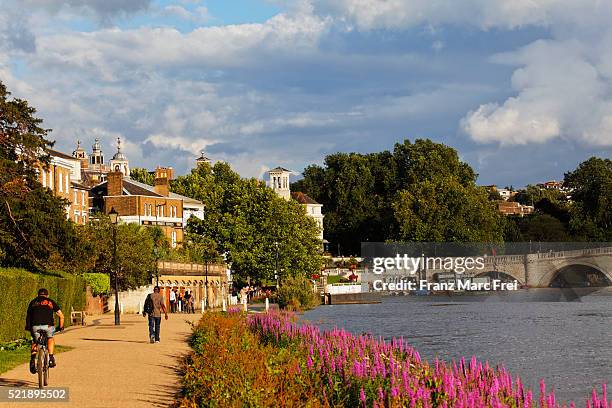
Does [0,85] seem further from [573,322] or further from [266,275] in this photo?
[266,275]

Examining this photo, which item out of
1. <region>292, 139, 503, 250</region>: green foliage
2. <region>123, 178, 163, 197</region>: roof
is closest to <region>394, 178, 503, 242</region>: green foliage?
<region>292, 139, 503, 250</region>: green foliage

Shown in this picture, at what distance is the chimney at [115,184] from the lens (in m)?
119

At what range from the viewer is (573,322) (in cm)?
7488

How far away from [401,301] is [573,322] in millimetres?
56906

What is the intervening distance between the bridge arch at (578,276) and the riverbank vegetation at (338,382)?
113 meters

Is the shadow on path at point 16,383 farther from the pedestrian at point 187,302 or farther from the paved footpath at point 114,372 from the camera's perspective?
the pedestrian at point 187,302

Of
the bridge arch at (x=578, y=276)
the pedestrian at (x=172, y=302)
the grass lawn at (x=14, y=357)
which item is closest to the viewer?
the grass lawn at (x=14, y=357)

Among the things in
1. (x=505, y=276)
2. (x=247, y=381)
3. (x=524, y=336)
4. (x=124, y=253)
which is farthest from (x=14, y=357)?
(x=505, y=276)

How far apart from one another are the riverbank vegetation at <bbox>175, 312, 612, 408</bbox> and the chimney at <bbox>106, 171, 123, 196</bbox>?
93854mm

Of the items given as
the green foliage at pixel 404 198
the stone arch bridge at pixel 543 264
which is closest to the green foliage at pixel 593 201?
the green foliage at pixel 404 198

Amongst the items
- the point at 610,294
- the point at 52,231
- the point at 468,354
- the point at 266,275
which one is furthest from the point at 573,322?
the point at 610,294

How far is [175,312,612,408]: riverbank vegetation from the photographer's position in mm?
16516

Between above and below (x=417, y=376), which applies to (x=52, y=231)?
above

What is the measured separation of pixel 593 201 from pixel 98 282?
11865 cm
